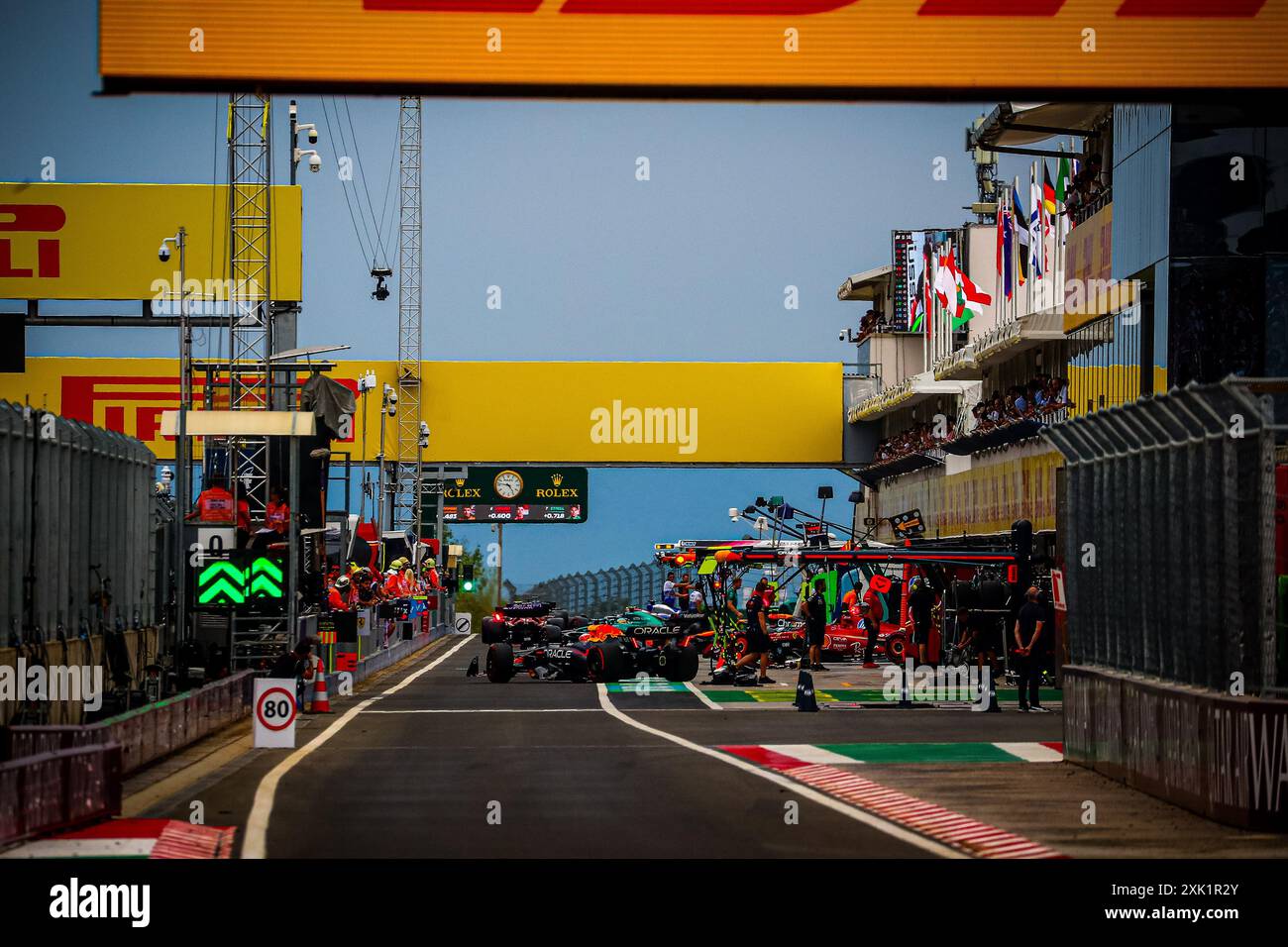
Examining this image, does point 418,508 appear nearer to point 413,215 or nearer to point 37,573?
point 413,215

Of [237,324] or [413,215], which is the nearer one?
[237,324]

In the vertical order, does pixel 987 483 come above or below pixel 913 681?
above

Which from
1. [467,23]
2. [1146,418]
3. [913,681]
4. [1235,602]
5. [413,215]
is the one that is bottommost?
[913,681]

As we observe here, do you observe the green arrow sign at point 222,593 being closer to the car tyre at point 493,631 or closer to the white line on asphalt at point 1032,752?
the white line on asphalt at point 1032,752

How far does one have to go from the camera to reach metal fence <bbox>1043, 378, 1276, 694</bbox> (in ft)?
46.1

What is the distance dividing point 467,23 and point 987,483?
4286cm

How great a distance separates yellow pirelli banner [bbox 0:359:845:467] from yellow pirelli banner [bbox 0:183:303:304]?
62.6ft

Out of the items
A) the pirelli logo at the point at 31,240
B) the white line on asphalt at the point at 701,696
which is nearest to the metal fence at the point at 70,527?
the white line on asphalt at the point at 701,696

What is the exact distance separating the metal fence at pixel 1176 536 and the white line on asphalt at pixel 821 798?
2737mm

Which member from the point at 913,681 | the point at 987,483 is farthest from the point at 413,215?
the point at 913,681

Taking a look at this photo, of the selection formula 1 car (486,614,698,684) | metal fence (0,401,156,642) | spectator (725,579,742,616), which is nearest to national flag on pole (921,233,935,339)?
spectator (725,579,742,616)

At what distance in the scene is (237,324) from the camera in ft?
119

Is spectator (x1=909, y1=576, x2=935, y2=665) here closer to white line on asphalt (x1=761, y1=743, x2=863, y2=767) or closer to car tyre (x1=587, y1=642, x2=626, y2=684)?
car tyre (x1=587, y1=642, x2=626, y2=684)

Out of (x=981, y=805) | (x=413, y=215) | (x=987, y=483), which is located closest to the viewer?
(x=981, y=805)
